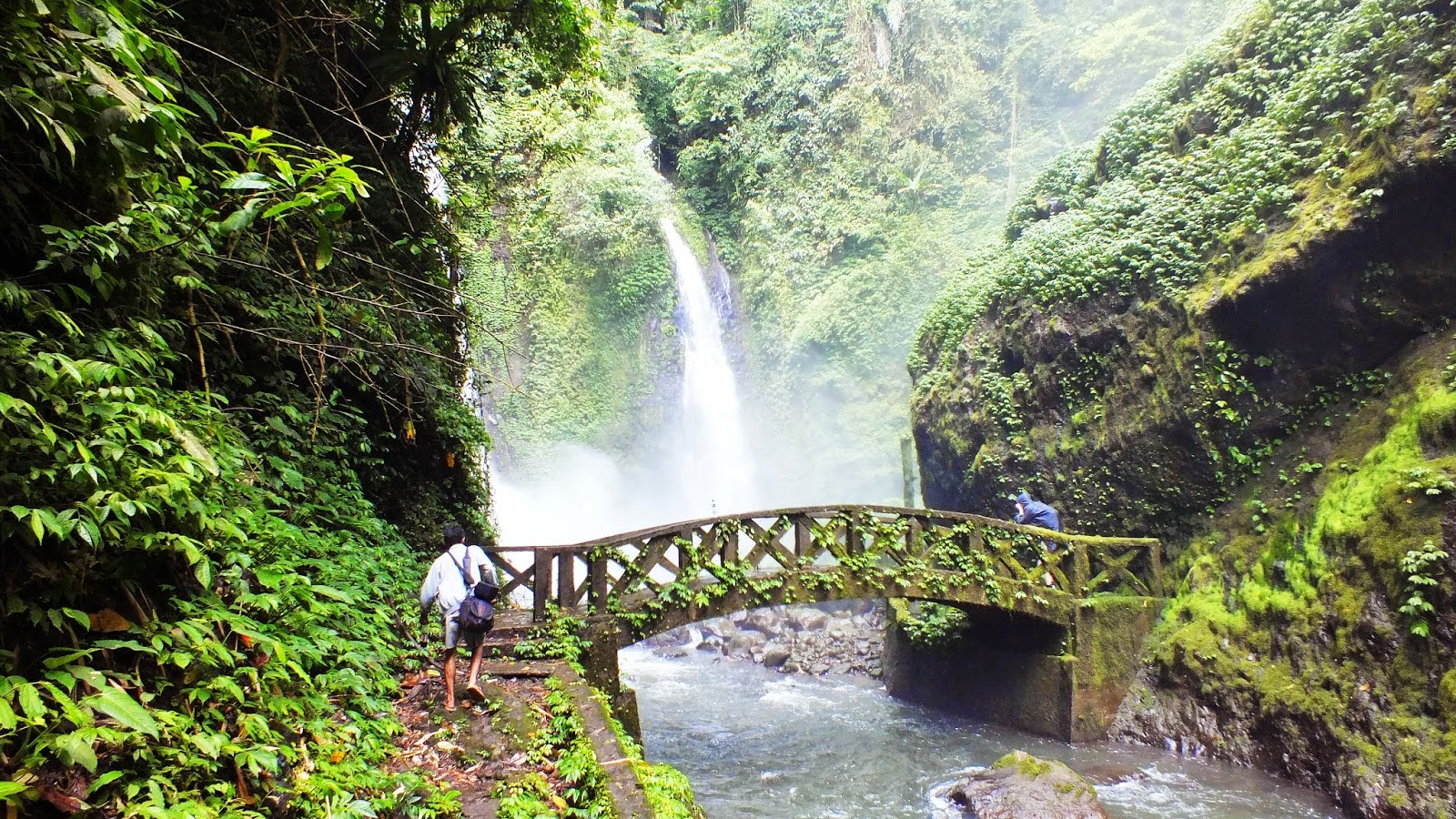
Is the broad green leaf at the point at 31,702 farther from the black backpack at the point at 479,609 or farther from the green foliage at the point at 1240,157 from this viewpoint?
the green foliage at the point at 1240,157

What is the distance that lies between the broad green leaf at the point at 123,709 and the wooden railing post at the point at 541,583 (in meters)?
5.54

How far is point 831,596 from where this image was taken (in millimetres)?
9570

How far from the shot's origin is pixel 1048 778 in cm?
737

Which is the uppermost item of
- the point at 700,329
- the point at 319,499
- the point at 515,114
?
the point at 515,114

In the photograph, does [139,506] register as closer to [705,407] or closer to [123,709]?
[123,709]

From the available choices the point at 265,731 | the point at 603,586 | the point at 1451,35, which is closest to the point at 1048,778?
the point at 603,586

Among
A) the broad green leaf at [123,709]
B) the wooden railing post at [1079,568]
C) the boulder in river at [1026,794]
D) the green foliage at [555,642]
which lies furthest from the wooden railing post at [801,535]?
the broad green leaf at [123,709]

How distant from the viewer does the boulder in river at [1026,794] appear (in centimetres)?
702

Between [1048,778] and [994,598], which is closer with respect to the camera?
[1048,778]

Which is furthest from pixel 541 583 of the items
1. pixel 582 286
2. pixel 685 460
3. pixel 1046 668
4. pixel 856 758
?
pixel 685 460

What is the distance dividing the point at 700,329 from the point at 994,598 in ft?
49.5

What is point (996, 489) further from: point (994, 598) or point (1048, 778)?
point (1048, 778)

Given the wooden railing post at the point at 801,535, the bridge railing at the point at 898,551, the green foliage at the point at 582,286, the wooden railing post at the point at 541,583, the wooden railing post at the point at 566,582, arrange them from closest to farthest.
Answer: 1. the wooden railing post at the point at 541,583
2. the wooden railing post at the point at 566,582
3. the bridge railing at the point at 898,551
4. the wooden railing post at the point at 801,535
5. the green foliage at the point at 582,286

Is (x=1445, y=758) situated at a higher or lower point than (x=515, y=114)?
lower
